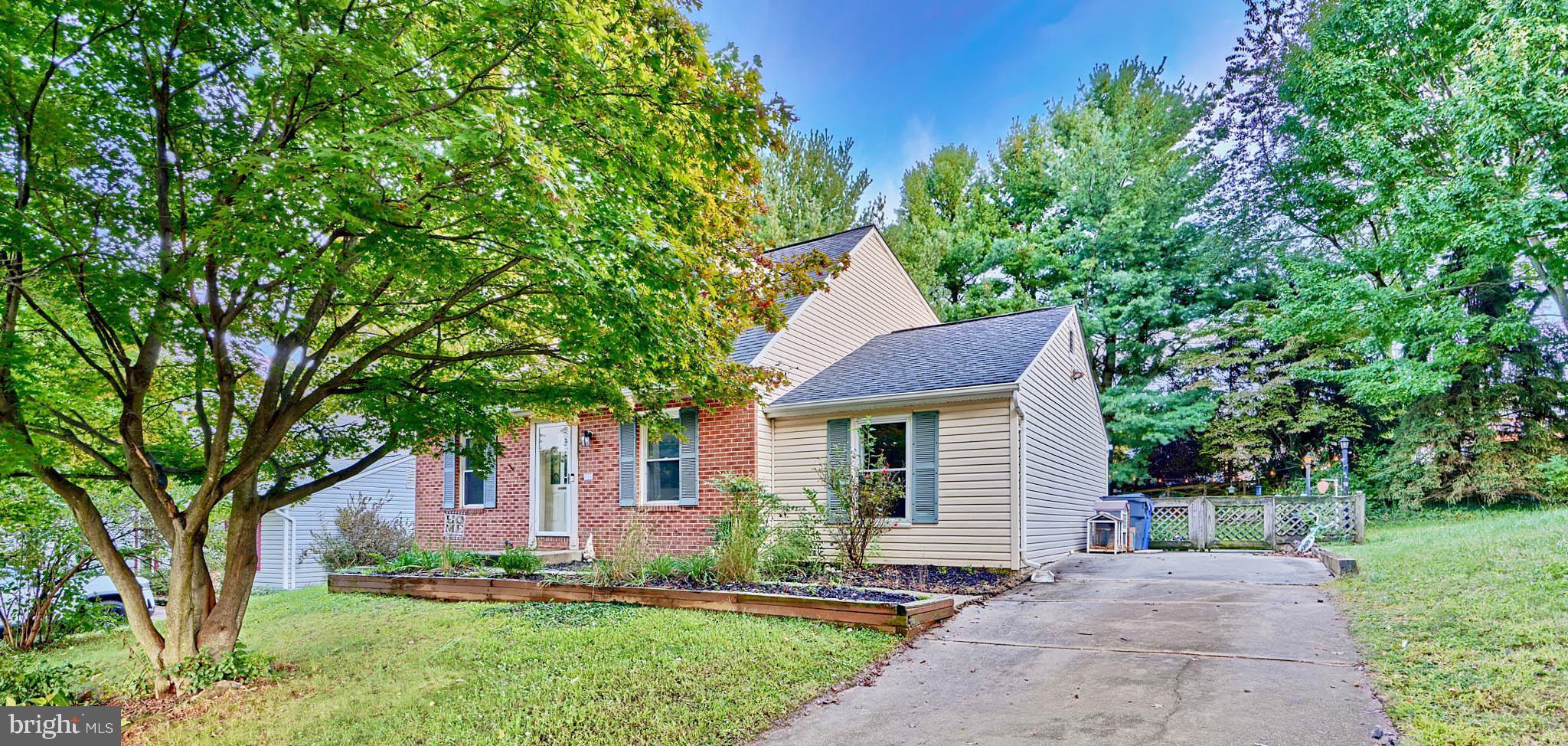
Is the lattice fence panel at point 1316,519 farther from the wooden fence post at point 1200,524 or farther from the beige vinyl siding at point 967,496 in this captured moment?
the beige vinyl siding at point 967,496

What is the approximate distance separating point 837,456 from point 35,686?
842 cm

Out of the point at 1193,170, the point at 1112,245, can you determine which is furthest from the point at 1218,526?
the point at 1193,170

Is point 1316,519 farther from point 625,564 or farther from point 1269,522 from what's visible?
point 625,564

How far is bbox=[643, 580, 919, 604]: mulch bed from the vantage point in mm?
7457

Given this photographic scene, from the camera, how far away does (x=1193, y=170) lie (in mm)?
22766

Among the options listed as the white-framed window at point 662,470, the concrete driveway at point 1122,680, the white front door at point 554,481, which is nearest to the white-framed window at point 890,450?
the concrete driveway at point 1122,680

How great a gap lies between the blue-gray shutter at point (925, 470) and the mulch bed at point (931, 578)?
734 millimetres

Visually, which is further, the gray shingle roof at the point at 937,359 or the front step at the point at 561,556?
the front step at the point at 561,556

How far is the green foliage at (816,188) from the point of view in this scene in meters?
26.0

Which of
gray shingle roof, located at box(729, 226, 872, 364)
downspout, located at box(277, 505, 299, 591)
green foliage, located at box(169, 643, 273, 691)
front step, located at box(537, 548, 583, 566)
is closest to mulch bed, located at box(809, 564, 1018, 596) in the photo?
gray shingle roof, located at box(729, 226, 872, 364)

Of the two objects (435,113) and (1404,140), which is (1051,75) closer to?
(1404,140)

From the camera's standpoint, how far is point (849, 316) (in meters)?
14.4

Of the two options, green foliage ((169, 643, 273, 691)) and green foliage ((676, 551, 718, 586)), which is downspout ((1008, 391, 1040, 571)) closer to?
green foliage ((676, 551, 718, 586))

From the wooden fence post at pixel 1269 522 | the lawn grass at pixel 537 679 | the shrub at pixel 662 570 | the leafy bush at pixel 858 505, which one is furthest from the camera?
the wooden fence post at pixel 1269 522
